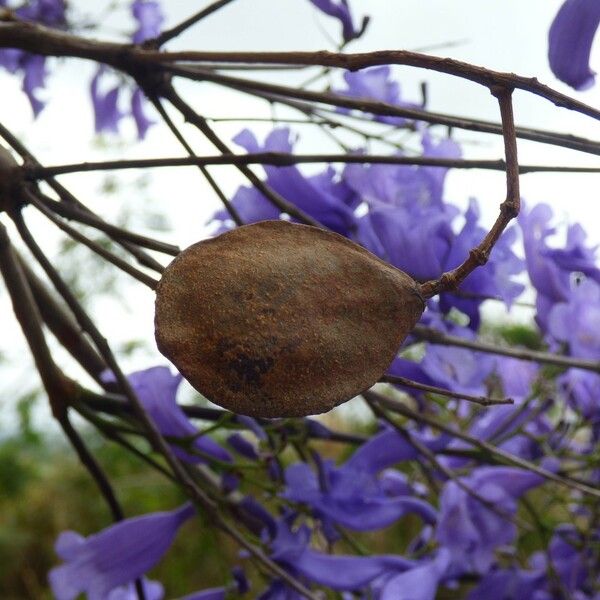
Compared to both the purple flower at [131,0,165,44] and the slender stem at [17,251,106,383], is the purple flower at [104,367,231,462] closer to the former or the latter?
the slender stem at [17,251,106,383]

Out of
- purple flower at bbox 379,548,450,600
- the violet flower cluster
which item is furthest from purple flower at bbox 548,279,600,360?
purple flower at bbox 379,548,450,600

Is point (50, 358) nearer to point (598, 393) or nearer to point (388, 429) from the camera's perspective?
point (388, 429)

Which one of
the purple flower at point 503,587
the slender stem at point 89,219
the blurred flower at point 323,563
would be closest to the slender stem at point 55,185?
the slender stem at point 89,219

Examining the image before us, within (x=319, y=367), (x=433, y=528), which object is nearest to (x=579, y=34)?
(x=319, y=367)

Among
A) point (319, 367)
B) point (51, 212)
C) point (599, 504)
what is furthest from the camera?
point (599, 504)

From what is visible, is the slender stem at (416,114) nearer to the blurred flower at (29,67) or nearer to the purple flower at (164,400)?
the purple flower at (164,400)
